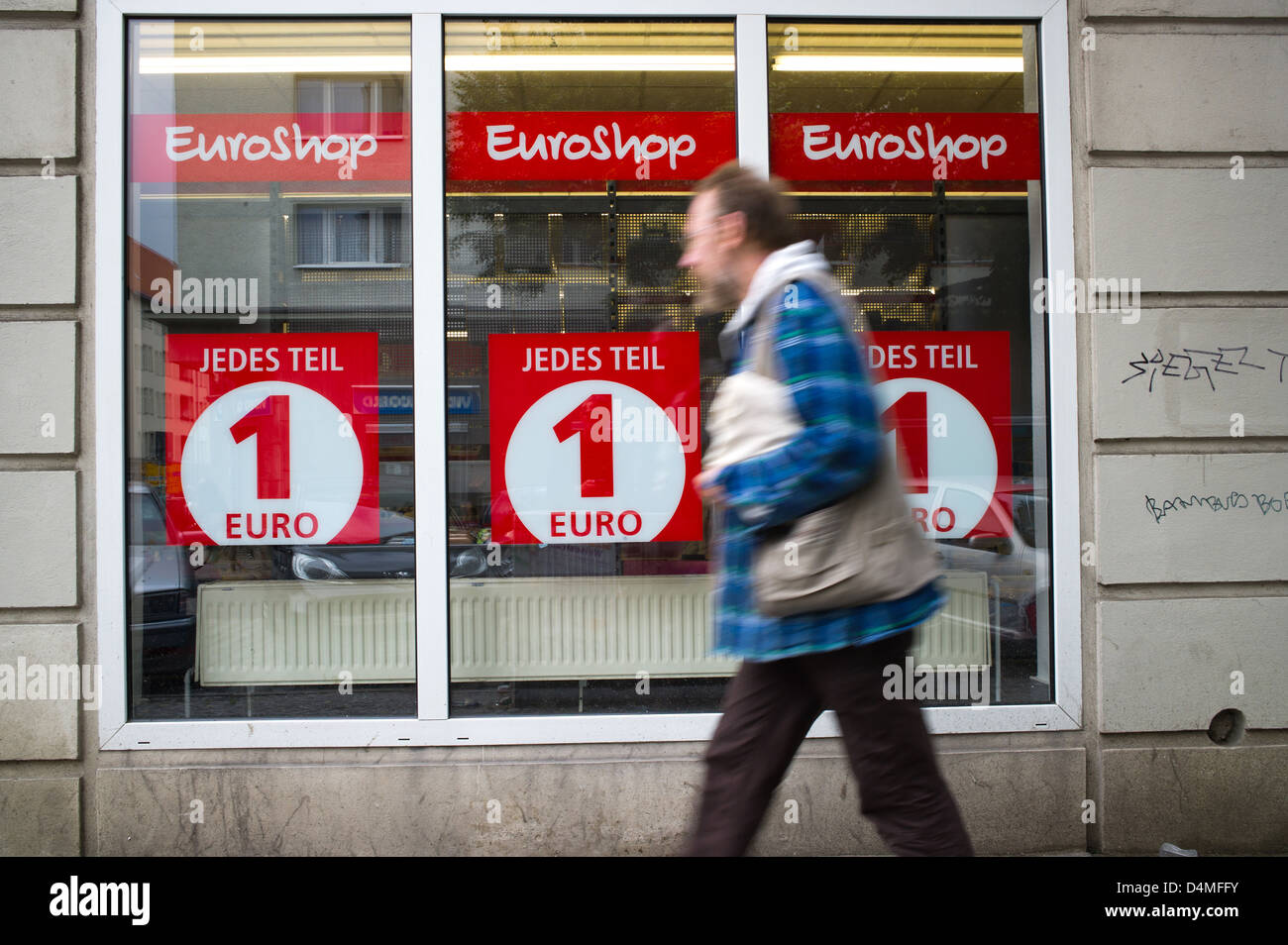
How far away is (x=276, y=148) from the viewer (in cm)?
442

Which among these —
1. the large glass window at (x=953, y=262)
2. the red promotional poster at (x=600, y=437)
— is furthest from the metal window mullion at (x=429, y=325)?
the large glass window at (x=953, y=262)

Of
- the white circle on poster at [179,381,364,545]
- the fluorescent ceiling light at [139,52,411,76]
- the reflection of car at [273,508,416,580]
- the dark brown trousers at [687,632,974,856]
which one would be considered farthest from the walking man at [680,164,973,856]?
the fluorescent ceiling light at [139,52,411,76]

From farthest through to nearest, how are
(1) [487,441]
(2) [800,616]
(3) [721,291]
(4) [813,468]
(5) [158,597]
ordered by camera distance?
(1) [487,441]
(5) [158,597]
(3) [721,291]
(2) [800,616]
(4) [813,468]

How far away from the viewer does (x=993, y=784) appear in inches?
164

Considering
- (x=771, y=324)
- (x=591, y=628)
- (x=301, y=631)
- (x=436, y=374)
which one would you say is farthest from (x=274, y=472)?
(x=771, y=324)

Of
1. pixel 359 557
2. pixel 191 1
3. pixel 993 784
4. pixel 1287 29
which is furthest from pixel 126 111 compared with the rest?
pixel 1287 29

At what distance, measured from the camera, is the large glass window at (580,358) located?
4.39 m

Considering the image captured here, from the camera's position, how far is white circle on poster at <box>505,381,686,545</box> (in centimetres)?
444

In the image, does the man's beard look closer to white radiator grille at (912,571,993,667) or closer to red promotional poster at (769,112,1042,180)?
red promotional poster at (769,112,1042,180)

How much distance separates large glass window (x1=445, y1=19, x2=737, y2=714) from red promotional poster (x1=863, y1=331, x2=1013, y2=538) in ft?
2.91

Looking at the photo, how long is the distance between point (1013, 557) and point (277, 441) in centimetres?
338

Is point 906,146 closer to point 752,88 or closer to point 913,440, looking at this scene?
point 752,88

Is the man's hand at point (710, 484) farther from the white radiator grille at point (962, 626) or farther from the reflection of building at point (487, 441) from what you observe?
the white radiator grille at point (962, 626)

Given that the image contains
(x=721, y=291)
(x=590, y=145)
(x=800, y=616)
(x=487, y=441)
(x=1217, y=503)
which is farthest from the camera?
(x=590, y=145)
